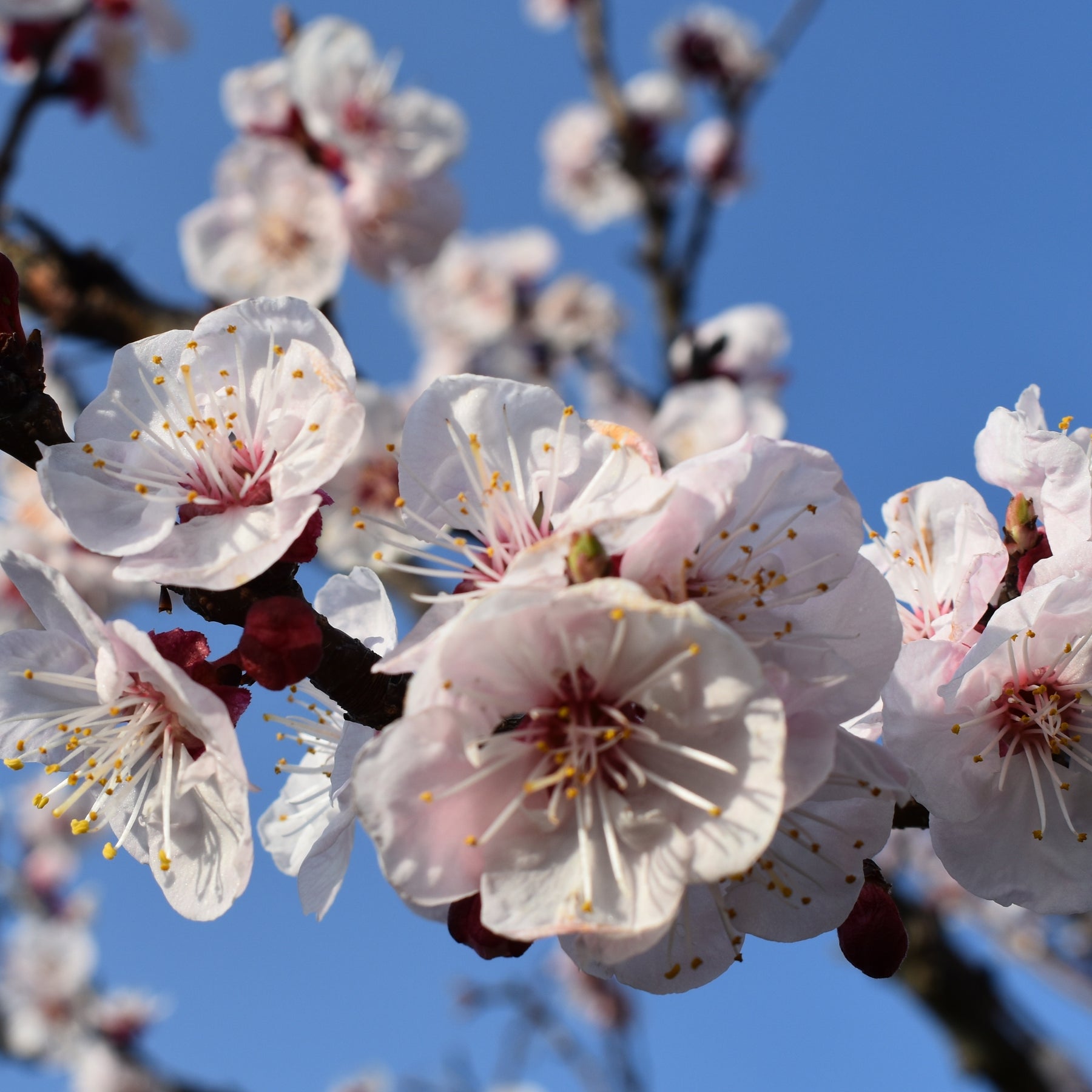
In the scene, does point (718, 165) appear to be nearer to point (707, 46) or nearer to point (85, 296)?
point (707, 46)

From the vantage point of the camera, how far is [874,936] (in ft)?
3.96

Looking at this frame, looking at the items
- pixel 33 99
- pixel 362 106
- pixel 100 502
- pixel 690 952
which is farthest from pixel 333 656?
pixel 33 99

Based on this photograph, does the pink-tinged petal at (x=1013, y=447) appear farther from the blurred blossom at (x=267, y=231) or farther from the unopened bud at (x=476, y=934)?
the blurred blossom at (x=267, y=231)

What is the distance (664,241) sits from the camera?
17.2 feet

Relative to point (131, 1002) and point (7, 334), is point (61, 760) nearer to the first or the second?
point (7, 334)

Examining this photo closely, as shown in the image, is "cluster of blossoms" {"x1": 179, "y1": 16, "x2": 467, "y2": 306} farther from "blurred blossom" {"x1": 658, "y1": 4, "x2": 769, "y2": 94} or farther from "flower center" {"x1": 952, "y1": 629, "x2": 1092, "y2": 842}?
"blurred blossom" {"x1": 658, "y1": 4, "x2": 769, "y2": 94}

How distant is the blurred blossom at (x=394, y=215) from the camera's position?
3.34 meters

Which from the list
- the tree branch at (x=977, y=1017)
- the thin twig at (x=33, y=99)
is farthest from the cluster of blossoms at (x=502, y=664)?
the tree branch at (x=977, y=1017)

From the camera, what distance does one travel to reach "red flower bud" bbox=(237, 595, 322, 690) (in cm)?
104

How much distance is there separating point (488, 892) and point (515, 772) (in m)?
0.12

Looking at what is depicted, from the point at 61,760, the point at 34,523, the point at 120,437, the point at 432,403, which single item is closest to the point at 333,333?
the point at 432,403

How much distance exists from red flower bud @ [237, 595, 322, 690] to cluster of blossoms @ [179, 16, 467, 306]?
247 cm

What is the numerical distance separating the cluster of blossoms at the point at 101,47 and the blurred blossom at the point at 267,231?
2.98 ft

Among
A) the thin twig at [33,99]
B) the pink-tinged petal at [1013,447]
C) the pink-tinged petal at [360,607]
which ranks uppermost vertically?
the pink-tinged petal at [1013,447]
